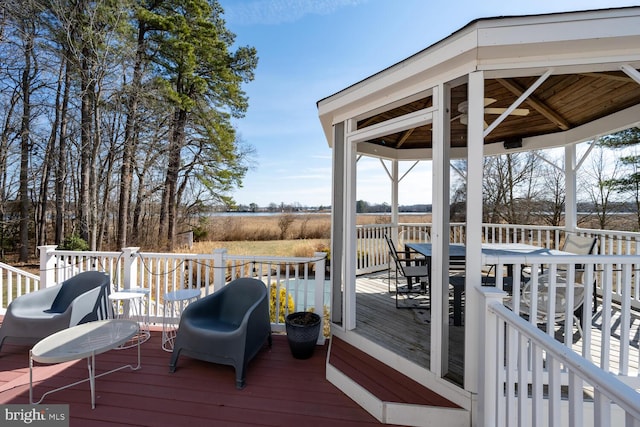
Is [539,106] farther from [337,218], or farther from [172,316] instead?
[172,316]

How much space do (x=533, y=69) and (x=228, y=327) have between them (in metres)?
3.57

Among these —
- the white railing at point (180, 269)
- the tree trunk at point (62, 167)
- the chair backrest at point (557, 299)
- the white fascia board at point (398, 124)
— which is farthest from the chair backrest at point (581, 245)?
the tree trunk at point (62, 167)

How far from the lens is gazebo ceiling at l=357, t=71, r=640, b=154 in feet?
9.81

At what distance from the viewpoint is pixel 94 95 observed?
9.01 m

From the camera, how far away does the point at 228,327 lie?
3066mm

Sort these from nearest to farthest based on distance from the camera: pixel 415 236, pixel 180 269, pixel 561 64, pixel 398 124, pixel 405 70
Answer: pixel 561 64 → pixel 405 70 → pixel 398 124 → pixel 180 269 → pixel 415 236

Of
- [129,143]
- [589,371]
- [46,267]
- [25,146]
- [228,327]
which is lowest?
[228,327]

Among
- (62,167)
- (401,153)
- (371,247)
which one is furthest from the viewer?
(62,167)

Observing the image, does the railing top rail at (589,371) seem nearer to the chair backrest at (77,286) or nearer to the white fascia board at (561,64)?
the white fascia board at (561,64)

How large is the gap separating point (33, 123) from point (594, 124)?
47.3ft

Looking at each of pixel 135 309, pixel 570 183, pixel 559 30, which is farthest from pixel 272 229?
pixel 559 30

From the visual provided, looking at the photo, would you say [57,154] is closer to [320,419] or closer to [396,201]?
[396,201]

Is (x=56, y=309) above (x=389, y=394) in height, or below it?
above

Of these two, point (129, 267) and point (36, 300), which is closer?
point (36, 300)
